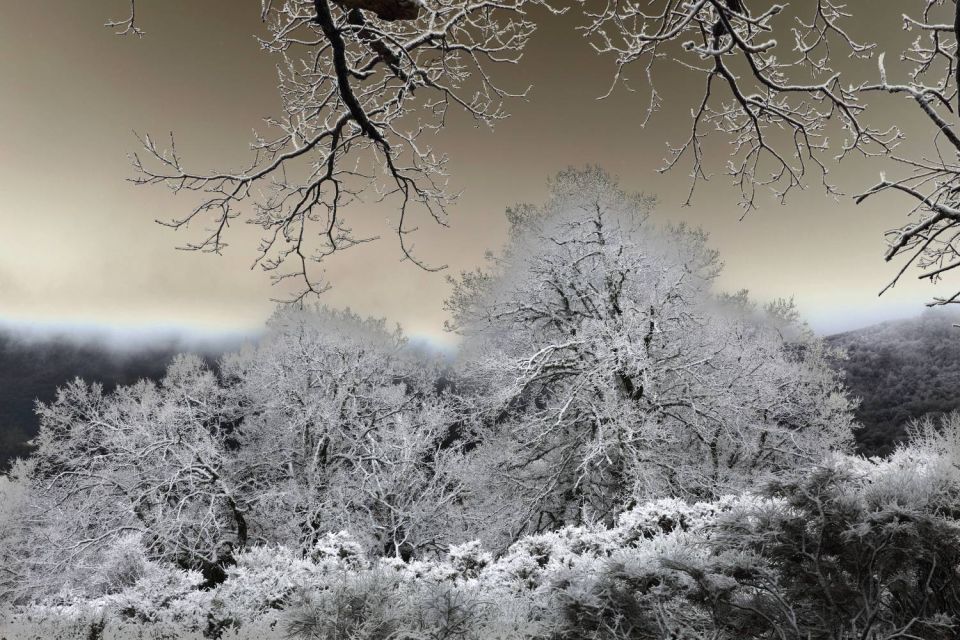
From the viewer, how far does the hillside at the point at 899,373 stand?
2314 cm

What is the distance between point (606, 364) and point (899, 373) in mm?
26636

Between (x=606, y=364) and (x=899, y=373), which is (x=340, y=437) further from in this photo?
(x=899, y=373)

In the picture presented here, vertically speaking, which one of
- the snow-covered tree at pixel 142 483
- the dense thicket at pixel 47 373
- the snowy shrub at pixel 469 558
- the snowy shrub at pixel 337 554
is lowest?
the snowy shrub at pixel 469 558

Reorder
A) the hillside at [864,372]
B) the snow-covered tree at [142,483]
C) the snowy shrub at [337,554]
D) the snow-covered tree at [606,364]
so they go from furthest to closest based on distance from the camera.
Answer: the hillside at [864,372] < the snow-covered tree at [142,483] < the snow-covered tree at [606,364] < the snowy shrub at [337,554]

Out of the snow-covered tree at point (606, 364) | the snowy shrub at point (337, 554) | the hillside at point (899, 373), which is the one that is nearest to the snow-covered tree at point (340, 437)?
the snow-covered tree at point (606, 364)

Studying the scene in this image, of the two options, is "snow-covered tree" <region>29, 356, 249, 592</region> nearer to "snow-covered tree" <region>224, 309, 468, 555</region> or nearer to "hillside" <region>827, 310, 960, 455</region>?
"snow-covered tree" <region>224, 309, 468, 555</region>

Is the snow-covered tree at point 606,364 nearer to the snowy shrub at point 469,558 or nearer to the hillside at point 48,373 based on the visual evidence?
the snowy shrub at point 469,558

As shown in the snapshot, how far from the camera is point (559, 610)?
3.55m

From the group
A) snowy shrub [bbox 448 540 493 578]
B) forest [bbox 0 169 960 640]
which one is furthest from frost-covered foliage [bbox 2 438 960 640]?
snowy shrub [bbox 448 540 493 578]

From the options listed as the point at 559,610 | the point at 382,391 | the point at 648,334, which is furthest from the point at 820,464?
the point at 382,391

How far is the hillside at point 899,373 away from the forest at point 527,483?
24.8ft

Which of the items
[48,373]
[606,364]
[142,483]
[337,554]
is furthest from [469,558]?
[48,373]

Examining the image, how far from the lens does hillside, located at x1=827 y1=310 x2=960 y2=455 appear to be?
2314 centimetres

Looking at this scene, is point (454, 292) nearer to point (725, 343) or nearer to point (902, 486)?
point (725, 343)
